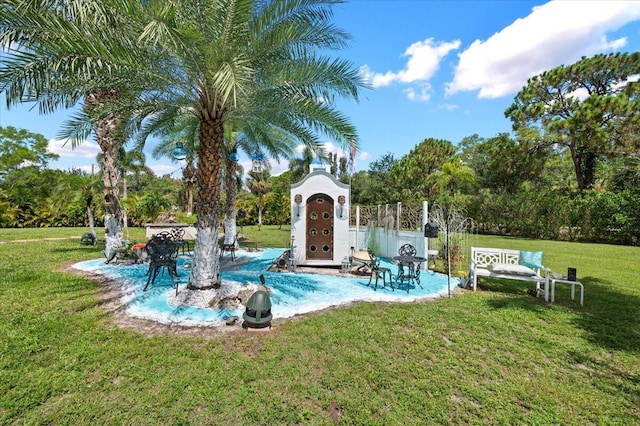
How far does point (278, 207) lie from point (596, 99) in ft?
95.3

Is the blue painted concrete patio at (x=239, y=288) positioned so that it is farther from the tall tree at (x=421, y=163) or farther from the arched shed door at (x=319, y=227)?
the tall tree at (x=421, y=163)

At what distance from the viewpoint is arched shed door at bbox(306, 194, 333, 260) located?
10539 millimetres

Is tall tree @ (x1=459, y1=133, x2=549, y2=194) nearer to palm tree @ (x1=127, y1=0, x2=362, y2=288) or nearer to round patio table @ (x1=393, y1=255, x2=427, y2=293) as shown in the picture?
round patio table @ (x1=393, y1=255, x2=427, y2=293)

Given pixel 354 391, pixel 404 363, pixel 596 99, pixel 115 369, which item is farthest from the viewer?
pixel 596 99

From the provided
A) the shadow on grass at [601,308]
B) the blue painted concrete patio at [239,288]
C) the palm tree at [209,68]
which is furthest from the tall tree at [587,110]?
the palm tree at [209,68]

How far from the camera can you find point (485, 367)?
3967 mm

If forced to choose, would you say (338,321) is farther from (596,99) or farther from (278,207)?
(278,207)

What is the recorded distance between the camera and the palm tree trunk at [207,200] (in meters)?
6.51

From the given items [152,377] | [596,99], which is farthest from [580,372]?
[596,99]

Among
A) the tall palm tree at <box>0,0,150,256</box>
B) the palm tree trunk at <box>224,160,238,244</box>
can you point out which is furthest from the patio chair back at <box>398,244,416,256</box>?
the tall palm tree at <box>0,0,150,256</box>

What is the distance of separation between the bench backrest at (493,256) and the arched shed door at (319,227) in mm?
4817

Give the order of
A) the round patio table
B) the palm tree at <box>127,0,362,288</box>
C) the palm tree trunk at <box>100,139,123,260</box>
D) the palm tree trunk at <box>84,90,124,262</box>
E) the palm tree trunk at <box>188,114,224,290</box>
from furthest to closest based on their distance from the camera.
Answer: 1. the palm tree trunk at <box>100,139,123,260</box>
2. the palm tree trunk at <box>84,90,124,262</box>
3. the round patio table
4. the palm tree trunk at <box>188,114,224,290</box>
5. the palm tree at <box>127,0,362,288</box>

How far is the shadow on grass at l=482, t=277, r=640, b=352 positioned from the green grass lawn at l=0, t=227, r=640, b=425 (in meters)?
0.05

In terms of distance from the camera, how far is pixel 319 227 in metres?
10.6
